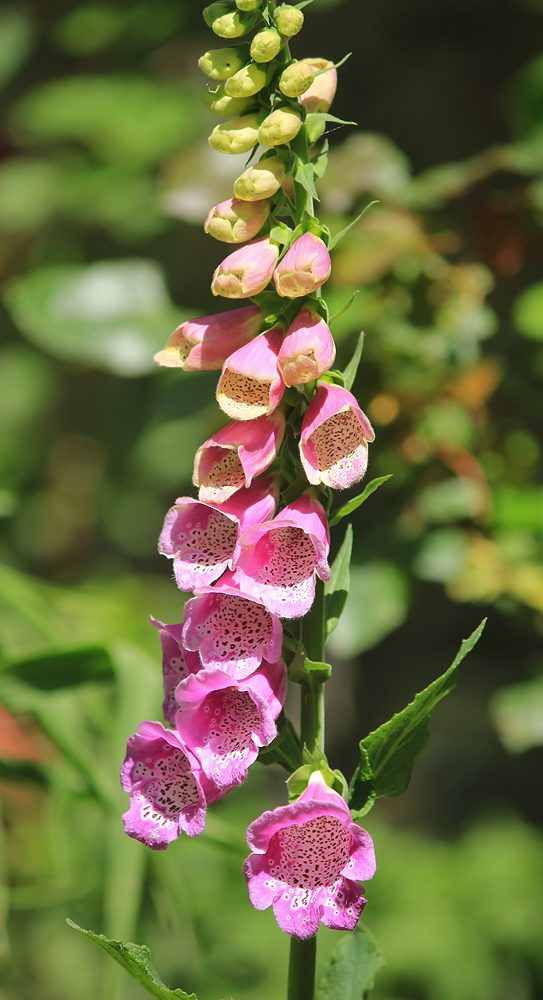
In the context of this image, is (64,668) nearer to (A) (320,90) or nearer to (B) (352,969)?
(B) (352,969)

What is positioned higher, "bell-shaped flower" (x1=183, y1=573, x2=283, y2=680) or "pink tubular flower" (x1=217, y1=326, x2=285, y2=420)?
"pink tubular flower" (x1=217, y1=326, x2=285, y2=420)

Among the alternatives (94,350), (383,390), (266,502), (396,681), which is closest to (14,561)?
(396,681)

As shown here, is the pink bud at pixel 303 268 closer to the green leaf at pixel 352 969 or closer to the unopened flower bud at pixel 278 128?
the unopened flower bud at pixel 278 128

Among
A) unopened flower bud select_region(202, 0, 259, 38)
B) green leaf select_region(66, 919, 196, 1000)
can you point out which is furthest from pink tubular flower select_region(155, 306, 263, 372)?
green leaf select_region(66, 919, 196, 1000)

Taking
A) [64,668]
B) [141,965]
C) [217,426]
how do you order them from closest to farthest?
1. [141,965]
2. [64,668]
3. [217,426]

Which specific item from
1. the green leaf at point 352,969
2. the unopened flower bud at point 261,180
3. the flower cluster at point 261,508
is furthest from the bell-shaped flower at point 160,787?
the unopened flower bud at point 261,180

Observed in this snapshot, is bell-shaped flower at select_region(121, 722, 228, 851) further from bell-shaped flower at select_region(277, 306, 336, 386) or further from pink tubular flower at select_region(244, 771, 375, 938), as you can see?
bell-shaped flower at select_region(277, 306, 336, 386)

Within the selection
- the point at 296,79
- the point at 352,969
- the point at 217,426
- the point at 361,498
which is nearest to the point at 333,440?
the point at 361,498
